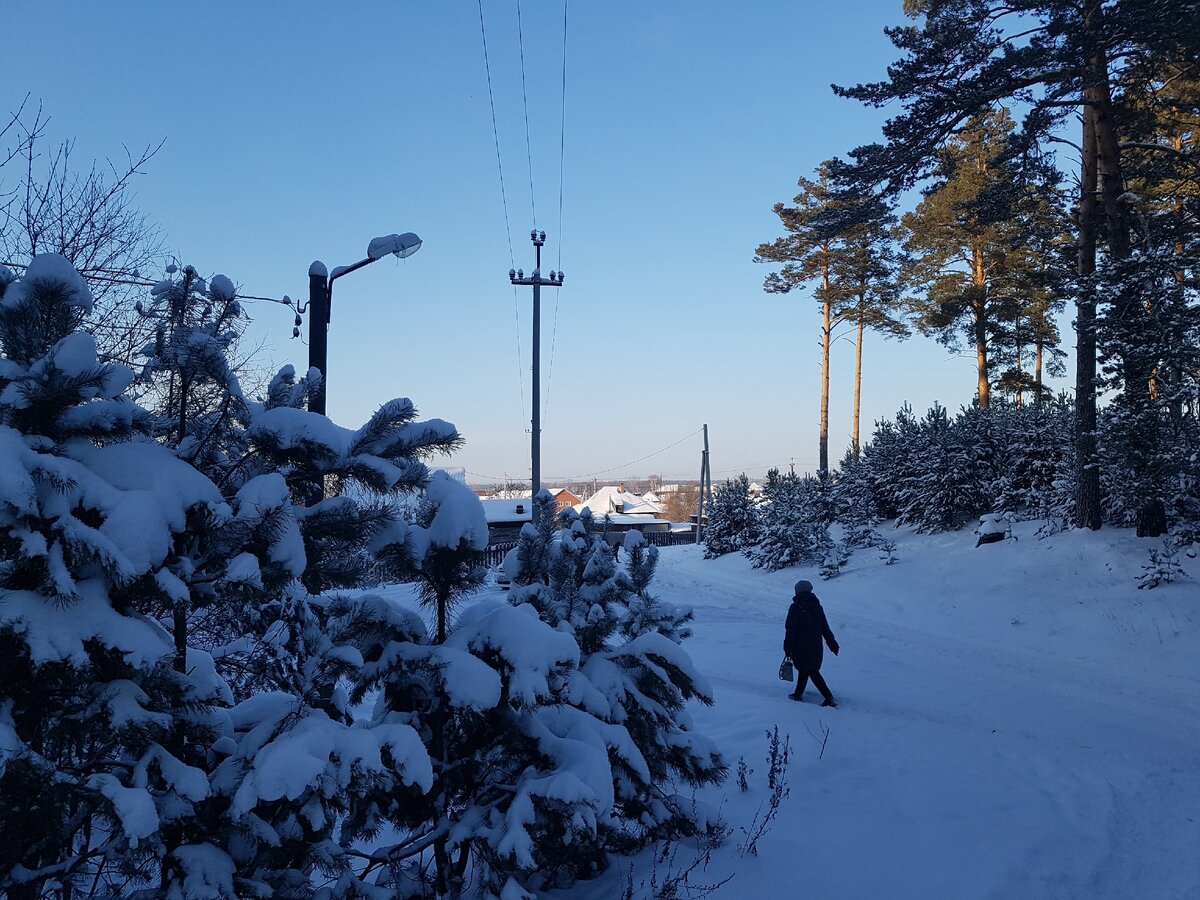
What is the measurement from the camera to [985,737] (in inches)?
269

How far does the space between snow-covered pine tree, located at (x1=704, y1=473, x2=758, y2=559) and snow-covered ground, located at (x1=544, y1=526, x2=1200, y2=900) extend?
11340mm

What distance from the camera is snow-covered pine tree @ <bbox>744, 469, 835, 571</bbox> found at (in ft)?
66.7

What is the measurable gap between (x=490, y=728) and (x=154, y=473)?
1.67 m

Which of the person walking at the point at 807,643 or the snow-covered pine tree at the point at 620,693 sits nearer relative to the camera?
the snow-covered pine tree at the point at 620,693

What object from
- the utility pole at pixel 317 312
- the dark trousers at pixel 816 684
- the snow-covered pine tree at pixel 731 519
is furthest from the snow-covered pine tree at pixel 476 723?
the snow-covered pine tree at pixel 731 519

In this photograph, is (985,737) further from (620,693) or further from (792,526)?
(792,526)

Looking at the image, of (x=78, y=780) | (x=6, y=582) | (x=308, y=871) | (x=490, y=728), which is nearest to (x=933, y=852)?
(x=490, y=728)

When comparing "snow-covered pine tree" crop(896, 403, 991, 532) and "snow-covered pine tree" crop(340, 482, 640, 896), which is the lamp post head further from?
"snow-covered pine tree" crop(896, 403, 991, 532)

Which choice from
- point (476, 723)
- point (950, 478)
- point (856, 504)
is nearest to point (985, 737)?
point (476, 723)

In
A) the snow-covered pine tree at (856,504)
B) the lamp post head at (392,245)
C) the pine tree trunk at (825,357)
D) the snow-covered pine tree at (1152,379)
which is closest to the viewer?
the lamp post head at (392,245)

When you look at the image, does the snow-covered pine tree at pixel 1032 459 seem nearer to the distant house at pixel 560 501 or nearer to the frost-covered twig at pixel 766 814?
the distant house at pixel 560 501

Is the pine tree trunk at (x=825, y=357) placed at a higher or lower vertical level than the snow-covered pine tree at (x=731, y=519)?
higher

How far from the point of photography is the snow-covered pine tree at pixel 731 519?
2655cm

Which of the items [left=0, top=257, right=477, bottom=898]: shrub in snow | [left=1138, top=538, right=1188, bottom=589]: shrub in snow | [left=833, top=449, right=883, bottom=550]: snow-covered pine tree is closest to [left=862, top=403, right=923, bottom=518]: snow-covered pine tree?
[left=833, top=449, right=883, bottom=550]: snow-covered pine tree
